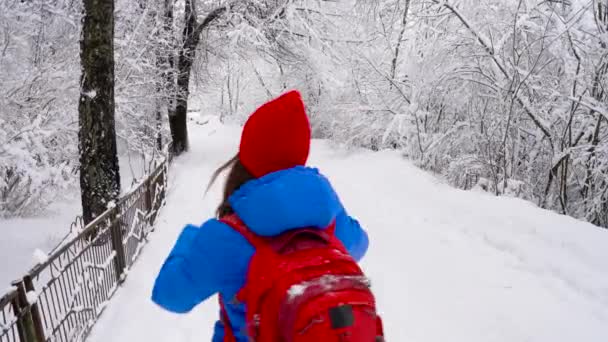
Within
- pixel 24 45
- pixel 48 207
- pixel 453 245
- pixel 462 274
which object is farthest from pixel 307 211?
pixel 48 207

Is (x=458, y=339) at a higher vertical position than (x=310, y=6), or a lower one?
lower

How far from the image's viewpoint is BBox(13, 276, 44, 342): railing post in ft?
8.12

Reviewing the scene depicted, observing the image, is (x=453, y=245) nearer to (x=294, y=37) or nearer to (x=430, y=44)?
(x=430, y=44)

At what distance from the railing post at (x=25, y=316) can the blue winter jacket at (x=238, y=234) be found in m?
1.75

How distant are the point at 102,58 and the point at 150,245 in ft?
8.72

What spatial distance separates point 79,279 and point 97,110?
2.76m

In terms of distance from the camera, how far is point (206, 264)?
1.22 meters

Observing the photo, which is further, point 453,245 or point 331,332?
point 453,245

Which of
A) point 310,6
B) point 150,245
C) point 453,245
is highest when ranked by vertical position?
point 310,6

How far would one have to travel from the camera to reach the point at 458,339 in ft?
11.4

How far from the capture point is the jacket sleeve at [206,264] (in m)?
1.22

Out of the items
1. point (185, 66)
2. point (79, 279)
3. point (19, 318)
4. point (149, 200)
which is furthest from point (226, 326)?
point (185, 66)

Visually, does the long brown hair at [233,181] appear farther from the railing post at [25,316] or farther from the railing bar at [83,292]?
the railing bar at [83,292]

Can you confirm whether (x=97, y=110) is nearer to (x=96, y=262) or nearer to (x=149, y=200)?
(x=149, y=200)
